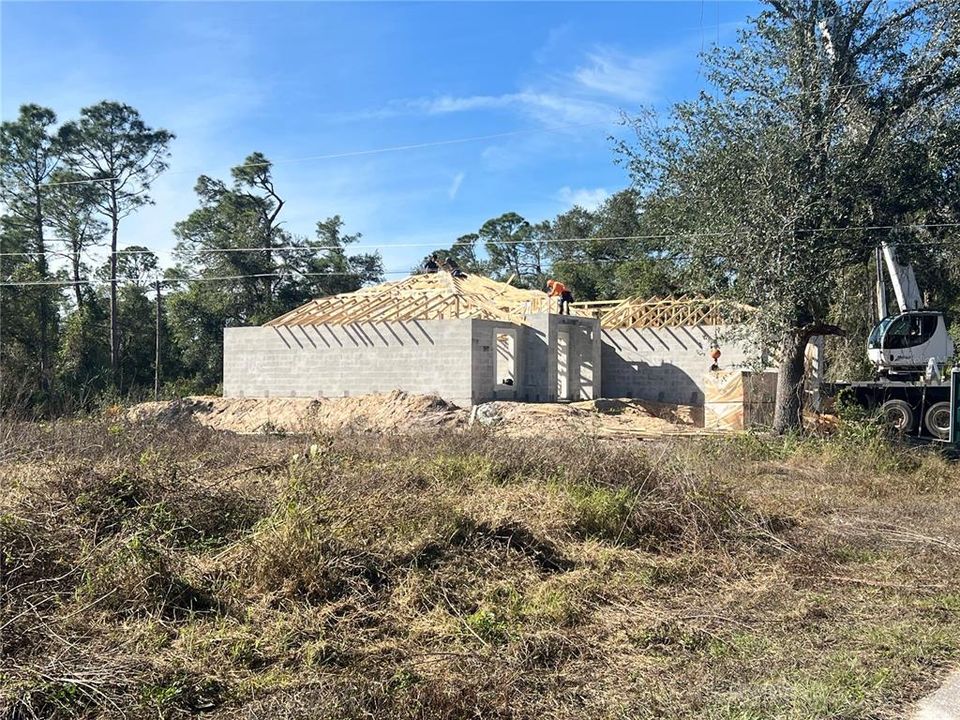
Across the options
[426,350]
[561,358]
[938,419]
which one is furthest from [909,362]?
[426,350]

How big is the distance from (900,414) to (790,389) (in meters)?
4.28

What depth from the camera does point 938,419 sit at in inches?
730

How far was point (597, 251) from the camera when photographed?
51219mm

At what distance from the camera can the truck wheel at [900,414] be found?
61.9 ft

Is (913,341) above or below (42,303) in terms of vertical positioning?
below

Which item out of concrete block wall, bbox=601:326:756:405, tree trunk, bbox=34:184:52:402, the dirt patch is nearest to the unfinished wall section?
concrete block wall, bbox=601:326:756:405

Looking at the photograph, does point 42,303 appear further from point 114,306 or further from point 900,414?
point 900,414

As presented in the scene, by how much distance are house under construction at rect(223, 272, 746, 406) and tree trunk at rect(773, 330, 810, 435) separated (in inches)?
368

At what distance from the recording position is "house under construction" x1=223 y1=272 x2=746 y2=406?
26484 mm

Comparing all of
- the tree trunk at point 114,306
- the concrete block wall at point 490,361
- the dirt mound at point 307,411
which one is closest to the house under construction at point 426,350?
the concrete block wall at point 490,361

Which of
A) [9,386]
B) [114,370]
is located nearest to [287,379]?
[114,370]

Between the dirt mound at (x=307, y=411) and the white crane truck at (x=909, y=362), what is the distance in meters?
11.1

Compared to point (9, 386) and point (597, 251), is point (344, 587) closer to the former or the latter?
point (9, 386)

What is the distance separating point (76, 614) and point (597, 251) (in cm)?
4796
